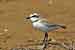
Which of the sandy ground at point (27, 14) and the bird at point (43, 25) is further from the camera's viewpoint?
the sandy ground at point (27, 14)

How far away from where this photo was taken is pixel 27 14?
22.5ft

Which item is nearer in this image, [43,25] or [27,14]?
[43,25]

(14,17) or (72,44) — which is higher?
(14,17)

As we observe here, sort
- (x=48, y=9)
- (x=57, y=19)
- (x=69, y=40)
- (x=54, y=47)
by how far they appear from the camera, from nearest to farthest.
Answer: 1. (x=54, y=47)
2. (x=69, y=40)
3. (x=57, y=19)
4. (x=48, y=9)

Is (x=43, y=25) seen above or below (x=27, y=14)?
below

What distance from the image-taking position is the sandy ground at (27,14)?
5.99m

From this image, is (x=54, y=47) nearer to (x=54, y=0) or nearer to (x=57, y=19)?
(x=57, y=19)

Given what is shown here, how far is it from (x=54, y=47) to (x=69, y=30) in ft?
3.82

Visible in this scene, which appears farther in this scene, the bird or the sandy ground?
the sandy ground

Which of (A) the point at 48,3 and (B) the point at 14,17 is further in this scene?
(A) the point at 48,3

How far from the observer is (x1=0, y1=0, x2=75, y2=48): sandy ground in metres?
5.99

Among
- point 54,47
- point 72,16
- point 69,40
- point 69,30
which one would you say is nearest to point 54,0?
point 72,16

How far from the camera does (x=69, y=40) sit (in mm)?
5738

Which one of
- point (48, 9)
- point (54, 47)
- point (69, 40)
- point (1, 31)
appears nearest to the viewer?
point (54, 47)
